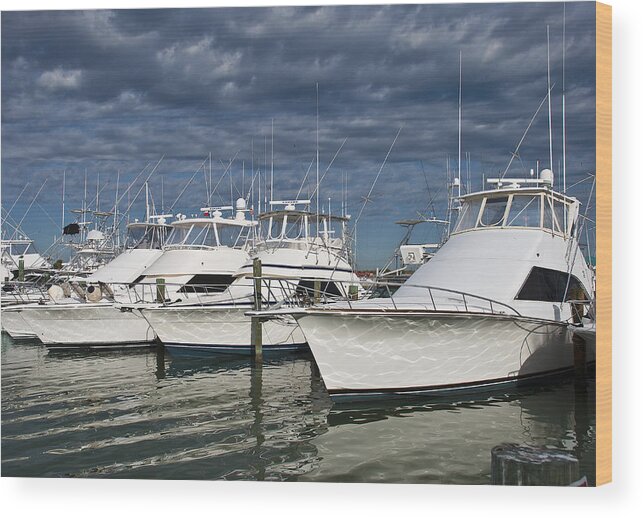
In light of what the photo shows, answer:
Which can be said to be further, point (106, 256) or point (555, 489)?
point (106, 256)

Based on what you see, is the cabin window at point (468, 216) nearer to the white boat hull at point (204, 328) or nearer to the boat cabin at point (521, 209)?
the boat cabin at point (521, 209)

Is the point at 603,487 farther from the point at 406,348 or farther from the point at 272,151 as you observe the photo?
the point at 272,151

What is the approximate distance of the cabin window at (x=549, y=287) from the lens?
8695 mm

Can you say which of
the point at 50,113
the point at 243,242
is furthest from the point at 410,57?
the point at 243,242

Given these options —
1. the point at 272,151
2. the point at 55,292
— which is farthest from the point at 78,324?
the point at 272,151

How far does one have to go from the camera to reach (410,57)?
6867mm

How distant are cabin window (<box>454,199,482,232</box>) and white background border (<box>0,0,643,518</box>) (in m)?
4.08

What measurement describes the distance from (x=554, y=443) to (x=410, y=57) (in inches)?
168

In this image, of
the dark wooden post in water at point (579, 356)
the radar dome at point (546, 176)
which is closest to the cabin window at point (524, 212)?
the radar dome at point (546, 176)

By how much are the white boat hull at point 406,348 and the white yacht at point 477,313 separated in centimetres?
1

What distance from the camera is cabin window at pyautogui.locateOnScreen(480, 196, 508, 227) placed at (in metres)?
9.65

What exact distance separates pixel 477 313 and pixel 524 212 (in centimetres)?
247

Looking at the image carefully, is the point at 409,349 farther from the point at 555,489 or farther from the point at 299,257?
the point at 299,257

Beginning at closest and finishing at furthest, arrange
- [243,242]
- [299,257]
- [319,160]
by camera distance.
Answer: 1. [319,160]
2. [299,257]
3. [243,242]
